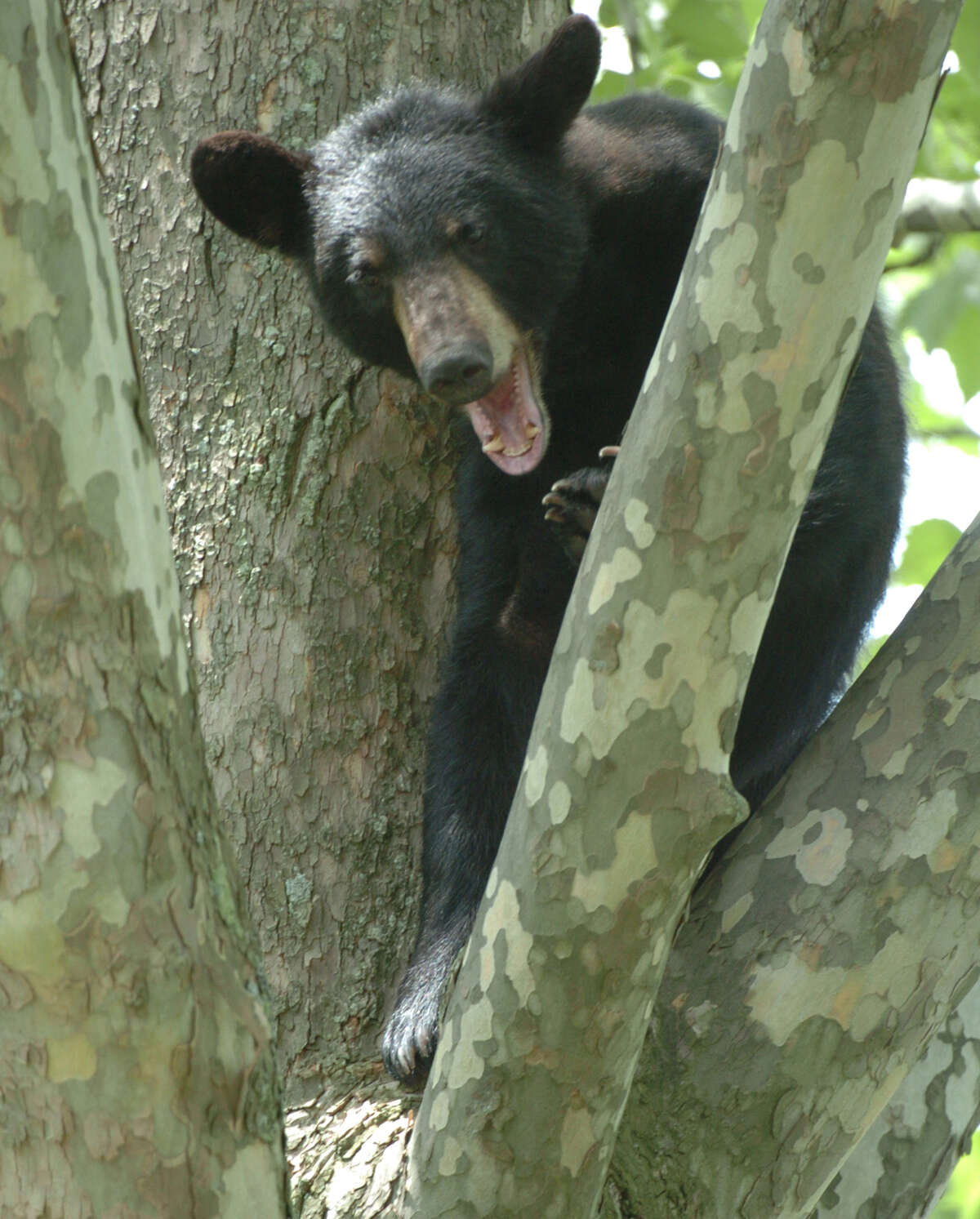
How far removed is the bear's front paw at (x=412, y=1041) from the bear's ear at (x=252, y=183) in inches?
88.0

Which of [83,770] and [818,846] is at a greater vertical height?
[83,770]

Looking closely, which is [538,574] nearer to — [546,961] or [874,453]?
[874,453]

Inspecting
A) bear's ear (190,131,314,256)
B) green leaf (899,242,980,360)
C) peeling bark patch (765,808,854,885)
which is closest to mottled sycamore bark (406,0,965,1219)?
peeling bark patch (765,808,854,885)

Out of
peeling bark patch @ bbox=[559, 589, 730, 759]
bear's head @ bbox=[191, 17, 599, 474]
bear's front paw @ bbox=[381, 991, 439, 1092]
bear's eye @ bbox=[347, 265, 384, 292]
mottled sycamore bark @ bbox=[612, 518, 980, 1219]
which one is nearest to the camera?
Answer: peeling bark patch @ bbox=[559, 589, 730, 759]

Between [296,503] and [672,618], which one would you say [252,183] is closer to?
[296,503]

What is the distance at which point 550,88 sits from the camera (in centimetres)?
438

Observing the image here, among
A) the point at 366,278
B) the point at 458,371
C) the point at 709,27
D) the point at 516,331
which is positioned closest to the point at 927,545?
the point at 709,27

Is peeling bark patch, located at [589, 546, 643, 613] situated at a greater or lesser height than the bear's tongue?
greater

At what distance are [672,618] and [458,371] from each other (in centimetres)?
180

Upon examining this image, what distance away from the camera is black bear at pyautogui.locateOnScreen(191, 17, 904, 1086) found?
13.3 feet

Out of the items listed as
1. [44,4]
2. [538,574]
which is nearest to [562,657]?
[44,4]

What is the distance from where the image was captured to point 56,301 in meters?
1.95

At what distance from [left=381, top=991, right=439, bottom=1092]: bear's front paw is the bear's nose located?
1606 millimetres

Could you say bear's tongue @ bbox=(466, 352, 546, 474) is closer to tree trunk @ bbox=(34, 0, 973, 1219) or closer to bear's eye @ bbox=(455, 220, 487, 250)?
tree trunk @ bbox=(34, 0, 973, 1219)
